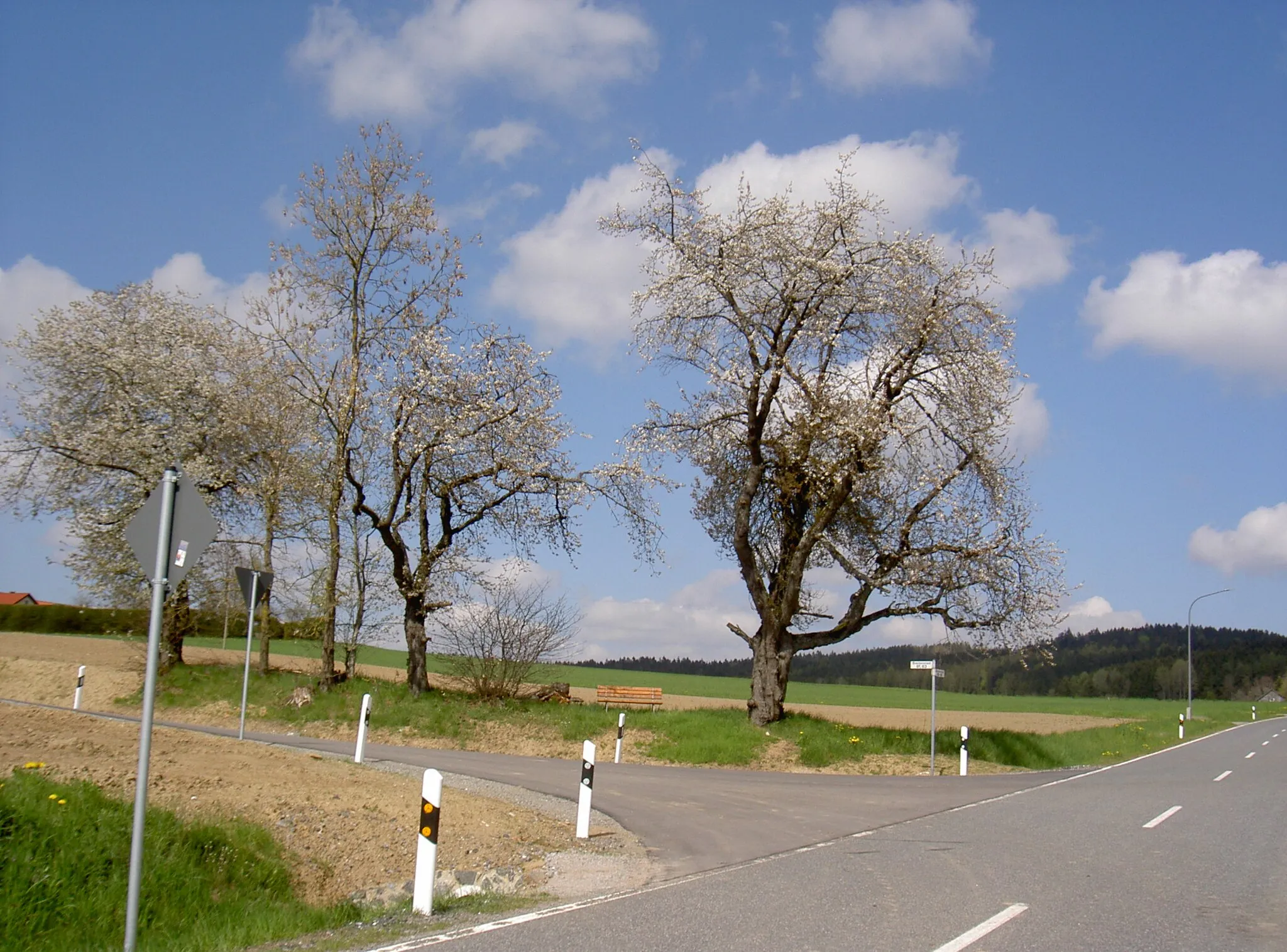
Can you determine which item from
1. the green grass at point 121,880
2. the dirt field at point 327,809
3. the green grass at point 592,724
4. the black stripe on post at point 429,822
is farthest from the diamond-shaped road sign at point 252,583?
the black stripe on post at point 429,822

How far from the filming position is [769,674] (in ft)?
79.2

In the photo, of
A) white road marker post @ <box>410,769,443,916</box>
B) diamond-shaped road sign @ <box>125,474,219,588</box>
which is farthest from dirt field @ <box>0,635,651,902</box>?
diamond-shaped road sign @ <box>125,474,219,588</box>

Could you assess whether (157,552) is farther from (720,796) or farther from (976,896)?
(720,796)

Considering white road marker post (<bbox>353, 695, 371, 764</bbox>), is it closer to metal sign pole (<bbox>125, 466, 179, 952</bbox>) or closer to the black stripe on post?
the black stripe on post

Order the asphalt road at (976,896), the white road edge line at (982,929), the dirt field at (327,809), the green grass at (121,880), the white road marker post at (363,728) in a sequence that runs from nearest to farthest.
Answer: the white road edge line at (982,929), the asphalt road at (976,896), the green grass at (121,880), the dirt field at (327,809), the white road marker post at (363,728)

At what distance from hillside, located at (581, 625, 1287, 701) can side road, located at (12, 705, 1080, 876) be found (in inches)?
3806

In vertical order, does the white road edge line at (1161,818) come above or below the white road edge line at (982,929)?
below

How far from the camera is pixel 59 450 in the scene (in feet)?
91.1

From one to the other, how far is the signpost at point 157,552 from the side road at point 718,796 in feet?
15.2

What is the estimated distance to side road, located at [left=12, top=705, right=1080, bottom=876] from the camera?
1159 cm

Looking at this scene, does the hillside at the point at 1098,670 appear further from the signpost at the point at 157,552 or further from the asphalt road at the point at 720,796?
the signpost at the point at 157,552

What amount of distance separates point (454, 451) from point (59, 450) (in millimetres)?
11140

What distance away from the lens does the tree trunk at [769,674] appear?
24.1 metres

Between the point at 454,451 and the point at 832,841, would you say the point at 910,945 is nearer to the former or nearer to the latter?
the point at 832,841
